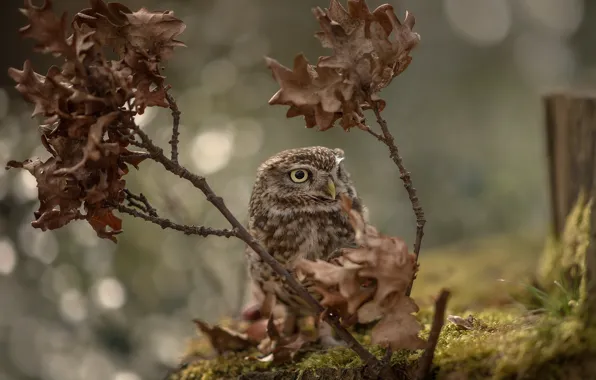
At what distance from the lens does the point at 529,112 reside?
5961 millimetres

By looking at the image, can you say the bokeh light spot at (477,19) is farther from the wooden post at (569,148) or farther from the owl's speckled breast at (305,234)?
the owl's speckled breast at (305,234)

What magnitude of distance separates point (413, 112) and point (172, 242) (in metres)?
2.57

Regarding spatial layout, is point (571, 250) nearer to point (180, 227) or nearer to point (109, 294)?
point (180, 227)

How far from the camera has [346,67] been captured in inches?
51.9

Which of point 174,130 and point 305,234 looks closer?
point 174,130

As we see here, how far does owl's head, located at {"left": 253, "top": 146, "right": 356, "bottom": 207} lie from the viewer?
206 centimetres

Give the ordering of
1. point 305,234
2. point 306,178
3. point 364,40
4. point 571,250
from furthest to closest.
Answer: point 571,250
point 306,178
point 305,234
point 364,40

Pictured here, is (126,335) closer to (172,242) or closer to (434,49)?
(172,242)

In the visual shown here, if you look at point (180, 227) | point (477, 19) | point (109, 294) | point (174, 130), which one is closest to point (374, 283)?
point (180, 227)

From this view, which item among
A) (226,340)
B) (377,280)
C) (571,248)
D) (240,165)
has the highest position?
(240,165)

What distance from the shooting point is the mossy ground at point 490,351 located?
1.16m

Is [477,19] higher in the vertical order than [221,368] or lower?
higher

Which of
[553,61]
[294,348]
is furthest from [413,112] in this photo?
[294,348]

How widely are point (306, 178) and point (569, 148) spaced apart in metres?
1.03
